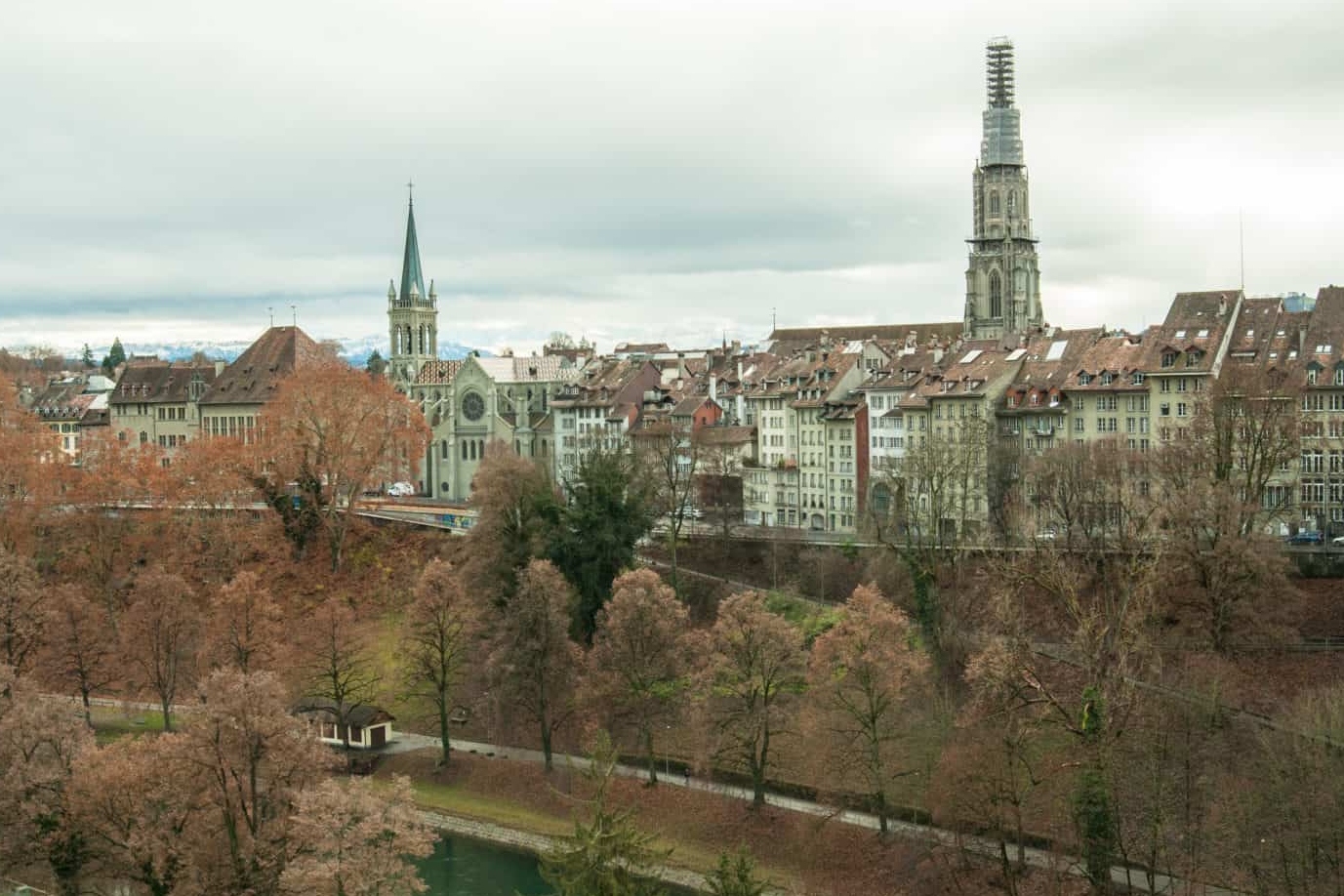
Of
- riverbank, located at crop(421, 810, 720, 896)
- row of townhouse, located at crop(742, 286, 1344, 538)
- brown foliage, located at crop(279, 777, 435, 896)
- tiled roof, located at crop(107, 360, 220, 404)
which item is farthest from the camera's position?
tiled roof, located at crop(107, 360, 220, 404)

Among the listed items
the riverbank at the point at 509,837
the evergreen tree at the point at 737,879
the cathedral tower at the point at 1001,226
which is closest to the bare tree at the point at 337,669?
the riverbank at the point at 509,837

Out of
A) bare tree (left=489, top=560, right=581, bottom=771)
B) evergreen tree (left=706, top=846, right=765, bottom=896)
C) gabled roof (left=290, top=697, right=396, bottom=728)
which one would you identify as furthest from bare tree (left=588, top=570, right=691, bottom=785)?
evergreen tree (left=706, top=846, right=765, bottom=896)

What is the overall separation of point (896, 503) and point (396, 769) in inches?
989

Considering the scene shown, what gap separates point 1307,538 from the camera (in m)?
66.6

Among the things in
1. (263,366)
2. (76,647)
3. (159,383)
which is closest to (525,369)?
(263,366)

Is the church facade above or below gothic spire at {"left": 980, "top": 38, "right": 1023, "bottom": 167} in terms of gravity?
below

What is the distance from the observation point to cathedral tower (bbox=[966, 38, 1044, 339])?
150 metres

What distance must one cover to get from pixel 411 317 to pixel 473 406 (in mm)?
27300

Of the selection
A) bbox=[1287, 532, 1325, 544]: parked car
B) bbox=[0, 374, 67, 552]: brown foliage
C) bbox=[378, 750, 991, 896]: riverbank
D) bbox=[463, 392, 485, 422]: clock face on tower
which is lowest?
bbox=[378, 750, 991, 896]: riverbank

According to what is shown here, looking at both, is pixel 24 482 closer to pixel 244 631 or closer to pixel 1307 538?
pixel 244 631

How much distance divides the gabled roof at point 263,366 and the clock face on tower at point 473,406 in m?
11.7

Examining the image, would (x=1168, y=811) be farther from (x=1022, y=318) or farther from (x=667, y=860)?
(x=1022, y=318)

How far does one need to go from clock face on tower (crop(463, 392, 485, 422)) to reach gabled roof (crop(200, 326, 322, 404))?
1173cm

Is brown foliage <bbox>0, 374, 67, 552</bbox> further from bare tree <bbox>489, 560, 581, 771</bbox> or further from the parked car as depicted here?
the parked car
